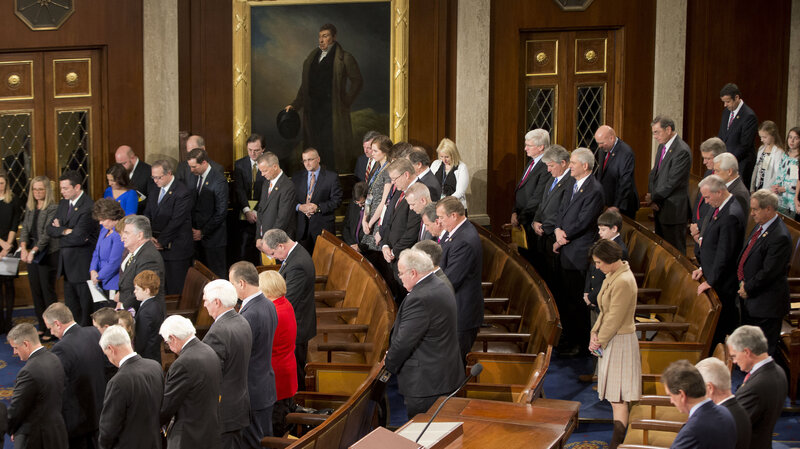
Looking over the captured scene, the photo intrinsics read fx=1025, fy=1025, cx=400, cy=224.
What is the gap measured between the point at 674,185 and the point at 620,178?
0.50m

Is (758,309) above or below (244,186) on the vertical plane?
below

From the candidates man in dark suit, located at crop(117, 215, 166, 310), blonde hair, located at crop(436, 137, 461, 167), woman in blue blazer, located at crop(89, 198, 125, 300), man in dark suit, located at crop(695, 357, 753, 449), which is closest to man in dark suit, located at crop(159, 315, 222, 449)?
man in dark suit, located at crop(117, 215, 166, 310)

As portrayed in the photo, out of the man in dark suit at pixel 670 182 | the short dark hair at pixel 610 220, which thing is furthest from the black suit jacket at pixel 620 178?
the short dark hair at pixel 610 220

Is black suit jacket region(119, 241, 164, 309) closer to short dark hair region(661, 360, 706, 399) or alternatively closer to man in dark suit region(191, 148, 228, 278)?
man in dark suit region(191, 148, 228, 278)

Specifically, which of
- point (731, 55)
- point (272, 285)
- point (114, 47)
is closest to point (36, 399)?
point (272, 285)

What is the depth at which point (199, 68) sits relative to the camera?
10.9 meters

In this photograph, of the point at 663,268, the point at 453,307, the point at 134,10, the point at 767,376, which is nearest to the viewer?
the point at 767,376

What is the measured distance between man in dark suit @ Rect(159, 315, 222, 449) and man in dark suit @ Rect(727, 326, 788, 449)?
2699 mm

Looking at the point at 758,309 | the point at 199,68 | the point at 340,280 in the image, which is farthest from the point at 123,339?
the point at 199,68

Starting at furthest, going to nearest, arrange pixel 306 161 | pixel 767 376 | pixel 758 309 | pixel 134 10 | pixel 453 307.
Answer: pixel 134 10
pixel 306 161
pixel 758 309
pixel 453 307
pixel 767 376

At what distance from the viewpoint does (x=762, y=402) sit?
5074 millimetres

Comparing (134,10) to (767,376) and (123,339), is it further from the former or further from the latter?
(767,376)

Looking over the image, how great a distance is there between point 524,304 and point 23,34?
5901 millimetres

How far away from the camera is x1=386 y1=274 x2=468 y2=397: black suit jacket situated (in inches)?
234
